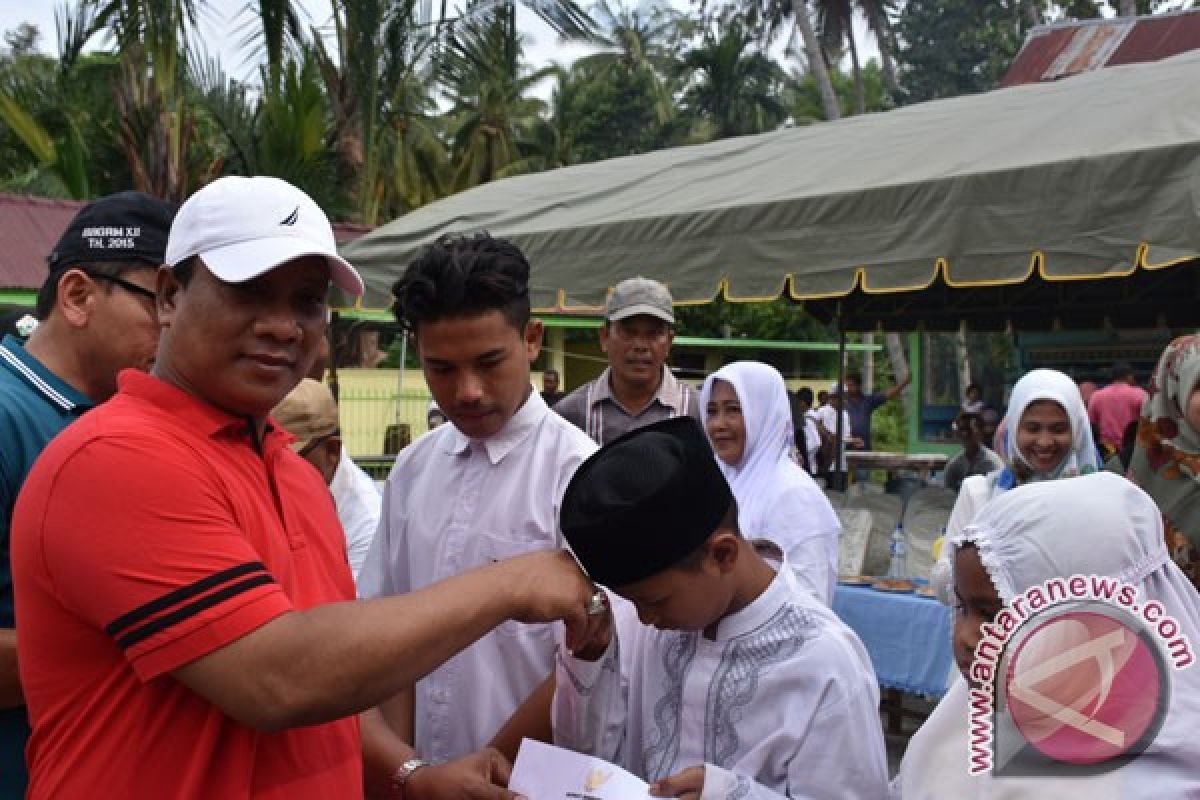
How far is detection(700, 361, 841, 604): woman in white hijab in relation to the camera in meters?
3.96

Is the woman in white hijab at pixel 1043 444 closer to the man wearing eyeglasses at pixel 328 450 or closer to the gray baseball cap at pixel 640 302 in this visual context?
the gray baseball cap at pixel 640 302

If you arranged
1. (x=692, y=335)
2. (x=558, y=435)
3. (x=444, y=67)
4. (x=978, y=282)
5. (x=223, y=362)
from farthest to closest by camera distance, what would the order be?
(x=692, y=335) → (x=444, y=67) → (x=978, y=282) → (x=558, y=435) → (x=223, y=362)

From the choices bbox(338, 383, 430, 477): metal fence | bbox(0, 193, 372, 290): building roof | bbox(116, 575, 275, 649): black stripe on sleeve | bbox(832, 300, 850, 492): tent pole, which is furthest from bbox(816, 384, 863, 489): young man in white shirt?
bbox(116, 575, 275, 649): black stripe on sleeve

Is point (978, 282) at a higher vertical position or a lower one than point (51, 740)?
higher

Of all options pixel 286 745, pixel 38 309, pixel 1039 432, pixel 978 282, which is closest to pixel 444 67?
pixel 978 282

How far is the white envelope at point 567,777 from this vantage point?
6.03 ft

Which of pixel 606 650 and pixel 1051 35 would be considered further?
pixel 1051 35

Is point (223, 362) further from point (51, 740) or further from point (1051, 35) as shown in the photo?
point (1051, 35)

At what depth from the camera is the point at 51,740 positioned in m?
1.52

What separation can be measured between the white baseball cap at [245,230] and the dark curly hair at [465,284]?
0.65m

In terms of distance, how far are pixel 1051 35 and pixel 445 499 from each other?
17913mm

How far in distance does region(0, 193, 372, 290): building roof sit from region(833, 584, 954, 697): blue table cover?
10.1 meters

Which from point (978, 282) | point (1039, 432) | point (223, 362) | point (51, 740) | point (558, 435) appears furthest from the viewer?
point (978, 282)

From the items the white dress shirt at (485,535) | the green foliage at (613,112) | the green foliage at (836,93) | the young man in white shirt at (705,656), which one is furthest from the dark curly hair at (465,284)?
the green foliage at (836,93)
